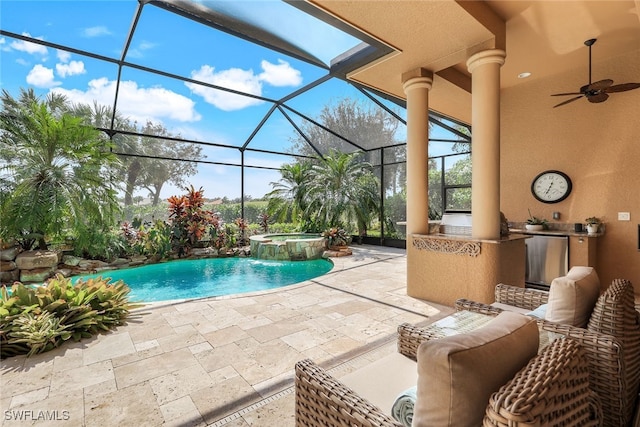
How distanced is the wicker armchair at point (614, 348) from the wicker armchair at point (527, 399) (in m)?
0.38

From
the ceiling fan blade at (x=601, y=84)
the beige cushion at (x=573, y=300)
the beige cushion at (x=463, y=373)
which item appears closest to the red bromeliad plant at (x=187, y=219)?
the beige cushion at (x=573, y=300)

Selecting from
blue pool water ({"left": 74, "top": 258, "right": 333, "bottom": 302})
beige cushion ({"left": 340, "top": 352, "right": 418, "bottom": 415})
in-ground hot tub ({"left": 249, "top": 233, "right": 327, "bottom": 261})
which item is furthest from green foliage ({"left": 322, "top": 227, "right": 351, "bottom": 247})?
beige cushion ({"left": 340, "top": 352, "right": 418, "bottom": 415})

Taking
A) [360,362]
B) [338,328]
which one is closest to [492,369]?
[360,362]

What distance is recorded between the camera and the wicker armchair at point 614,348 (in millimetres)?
1347

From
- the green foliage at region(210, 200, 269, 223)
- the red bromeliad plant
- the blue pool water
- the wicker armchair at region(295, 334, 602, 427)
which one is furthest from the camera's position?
the green foliage at region(210, 200, 269, 223)

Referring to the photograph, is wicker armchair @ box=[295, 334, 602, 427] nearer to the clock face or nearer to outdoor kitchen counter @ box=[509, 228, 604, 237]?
outdoor kitchen counter @ box=[509, 228, 604, 237]

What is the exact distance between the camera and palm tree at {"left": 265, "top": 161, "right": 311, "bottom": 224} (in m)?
11.0

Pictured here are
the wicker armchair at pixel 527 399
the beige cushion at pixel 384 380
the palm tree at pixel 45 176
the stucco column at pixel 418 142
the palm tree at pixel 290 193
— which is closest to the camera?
the wicker armchair at pixel 527 399

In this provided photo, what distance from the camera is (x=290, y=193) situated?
36.7ft

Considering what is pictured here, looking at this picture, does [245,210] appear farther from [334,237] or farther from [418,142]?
[418,142]

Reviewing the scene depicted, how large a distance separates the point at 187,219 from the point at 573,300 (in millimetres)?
8950

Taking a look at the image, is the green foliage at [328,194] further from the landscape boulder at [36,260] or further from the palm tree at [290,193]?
the landscape boulder at [36,260]

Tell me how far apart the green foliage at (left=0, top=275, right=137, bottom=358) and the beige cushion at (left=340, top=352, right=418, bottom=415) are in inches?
119

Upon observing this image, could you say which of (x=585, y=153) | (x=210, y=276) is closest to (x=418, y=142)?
(x=585, y=153)
